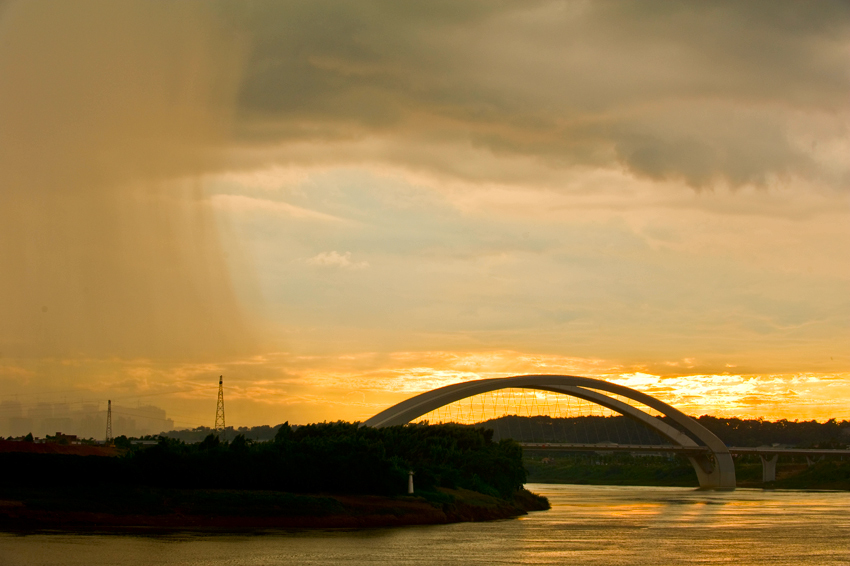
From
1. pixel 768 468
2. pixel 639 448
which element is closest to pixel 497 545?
pixel 639 448

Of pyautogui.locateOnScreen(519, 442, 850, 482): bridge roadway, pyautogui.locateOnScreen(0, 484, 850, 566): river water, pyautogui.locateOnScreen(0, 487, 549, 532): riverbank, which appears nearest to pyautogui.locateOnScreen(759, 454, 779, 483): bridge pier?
pyautogui.locateOnScreen(519, 442, 850, 482): bridge roadway

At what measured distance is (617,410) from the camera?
272ft

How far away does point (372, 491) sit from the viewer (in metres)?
39.3

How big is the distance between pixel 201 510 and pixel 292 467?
210 inches

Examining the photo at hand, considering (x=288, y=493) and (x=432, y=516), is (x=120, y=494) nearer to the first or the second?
(x=288, y=493)

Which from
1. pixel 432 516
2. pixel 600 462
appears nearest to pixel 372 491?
pixel 432 516

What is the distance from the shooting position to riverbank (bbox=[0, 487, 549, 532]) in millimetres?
30375

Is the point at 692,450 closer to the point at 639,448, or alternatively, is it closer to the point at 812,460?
the point at 639,448

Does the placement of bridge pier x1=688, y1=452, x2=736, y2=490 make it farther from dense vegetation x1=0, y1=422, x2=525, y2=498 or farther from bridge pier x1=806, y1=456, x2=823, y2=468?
dense vegetation x1=0, y1=422, x2=525, y2=498

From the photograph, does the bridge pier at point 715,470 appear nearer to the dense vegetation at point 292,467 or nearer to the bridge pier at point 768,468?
the bridge pier at point 768,468

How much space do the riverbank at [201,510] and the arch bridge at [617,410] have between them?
35.3m

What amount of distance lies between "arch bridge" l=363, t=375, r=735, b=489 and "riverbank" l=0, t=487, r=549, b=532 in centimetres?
3534

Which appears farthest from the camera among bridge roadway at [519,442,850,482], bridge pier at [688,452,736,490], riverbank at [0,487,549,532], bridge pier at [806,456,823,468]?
bridge pier at [806,456,823,468]

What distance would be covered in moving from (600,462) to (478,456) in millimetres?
73500
